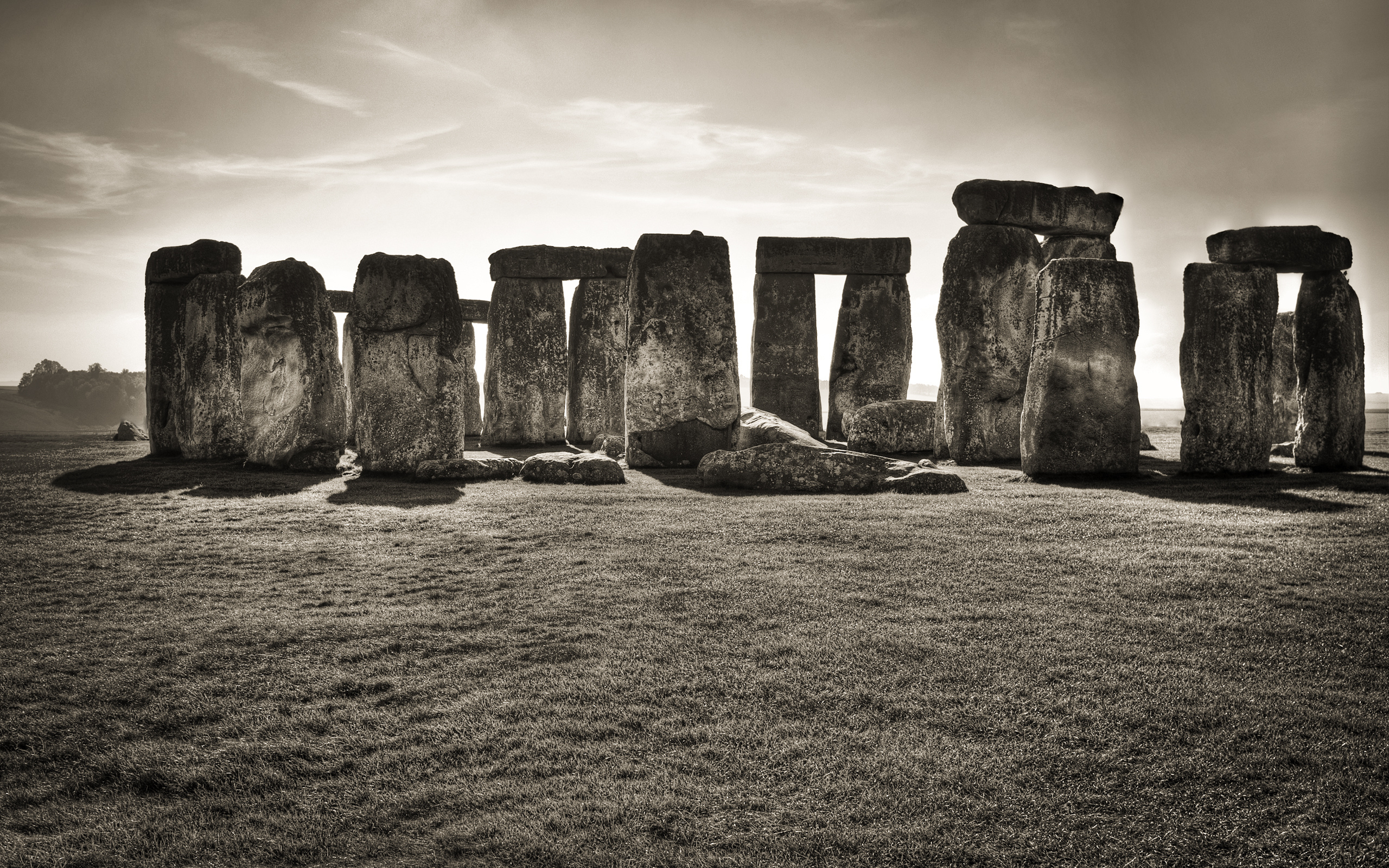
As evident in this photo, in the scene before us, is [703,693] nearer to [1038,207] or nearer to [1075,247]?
[1038,207]

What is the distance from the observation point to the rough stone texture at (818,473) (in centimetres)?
914

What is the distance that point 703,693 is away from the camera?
424 centimetres

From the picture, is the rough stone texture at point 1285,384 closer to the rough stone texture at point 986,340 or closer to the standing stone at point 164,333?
the rough stone texture at point 986,340

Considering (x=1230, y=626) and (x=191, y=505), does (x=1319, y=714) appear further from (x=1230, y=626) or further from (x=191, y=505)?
(x=191, y=505)

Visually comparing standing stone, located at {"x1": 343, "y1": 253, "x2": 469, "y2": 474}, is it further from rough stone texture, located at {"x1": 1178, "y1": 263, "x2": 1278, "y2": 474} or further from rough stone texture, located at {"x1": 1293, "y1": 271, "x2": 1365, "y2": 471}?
rough stone texture, located at {"x1": 1293, "y1": 271, "x2": 1365, "y2": 471}

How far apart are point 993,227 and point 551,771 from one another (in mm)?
10943

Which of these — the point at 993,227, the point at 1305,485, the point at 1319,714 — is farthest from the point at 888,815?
the point at 993,227

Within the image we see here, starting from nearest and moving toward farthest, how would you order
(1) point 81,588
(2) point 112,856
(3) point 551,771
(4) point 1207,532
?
(2) point 112,856
(3) point 551,771
(1) point 81,588
(4) point 1207,532

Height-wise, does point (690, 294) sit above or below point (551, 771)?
above

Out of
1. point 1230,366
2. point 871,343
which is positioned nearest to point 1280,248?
point 1230,366

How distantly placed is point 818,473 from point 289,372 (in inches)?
236

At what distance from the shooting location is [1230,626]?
495cm

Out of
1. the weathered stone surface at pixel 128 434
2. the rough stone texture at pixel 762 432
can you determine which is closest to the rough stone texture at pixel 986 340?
the rough stone texture at pixel 762 432

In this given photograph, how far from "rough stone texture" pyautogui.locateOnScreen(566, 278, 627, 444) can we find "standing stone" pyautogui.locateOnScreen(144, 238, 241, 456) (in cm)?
640
